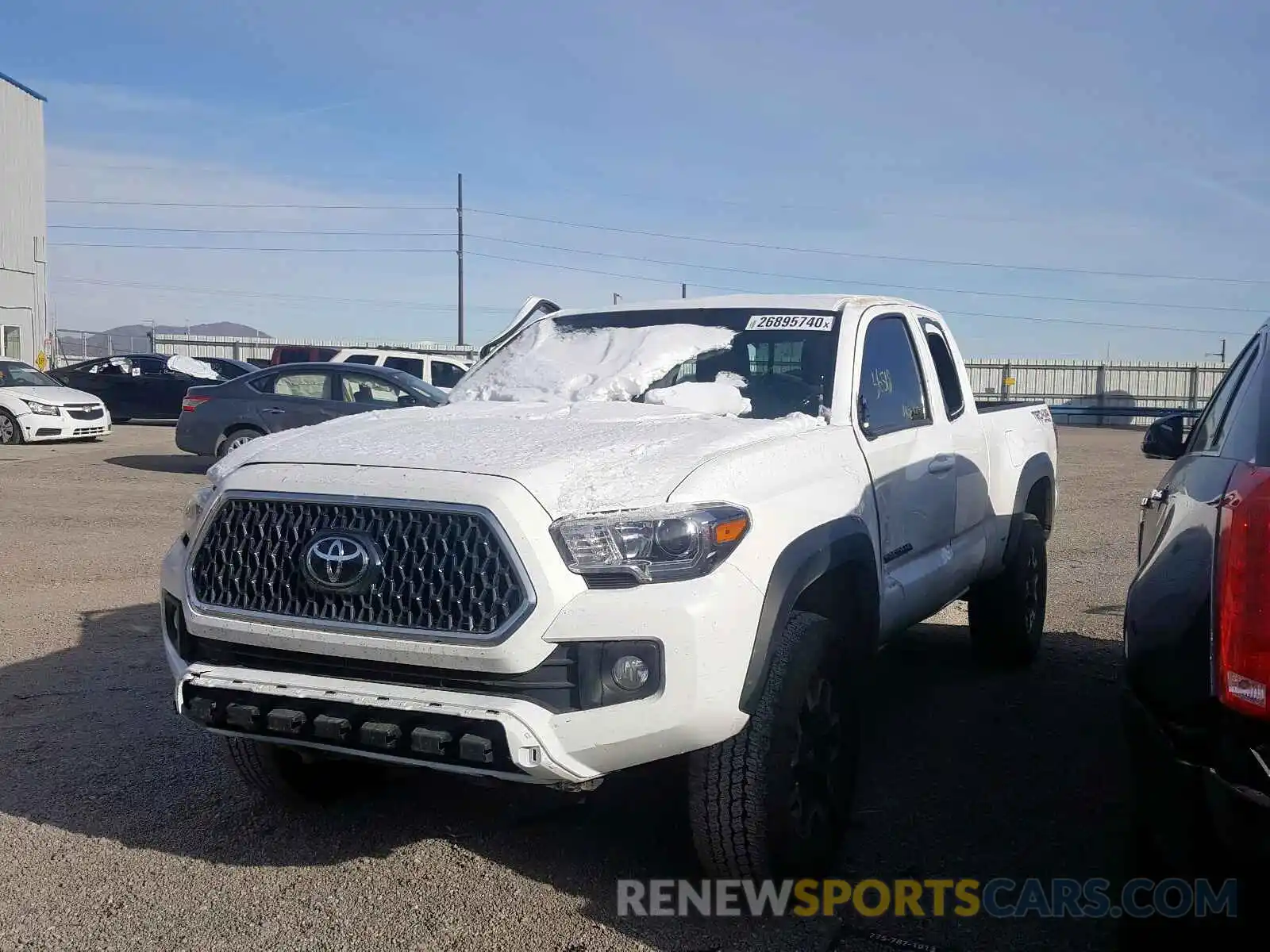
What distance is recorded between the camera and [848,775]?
152 inches

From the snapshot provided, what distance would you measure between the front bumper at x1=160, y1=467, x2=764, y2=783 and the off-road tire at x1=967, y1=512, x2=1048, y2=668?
3.06 metres

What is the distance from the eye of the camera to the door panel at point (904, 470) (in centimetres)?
441

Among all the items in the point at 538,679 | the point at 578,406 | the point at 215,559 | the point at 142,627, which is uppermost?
the point at 578,406

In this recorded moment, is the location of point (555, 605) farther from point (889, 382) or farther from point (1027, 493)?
point (1027, 493)

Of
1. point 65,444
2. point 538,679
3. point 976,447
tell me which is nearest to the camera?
point 538,679

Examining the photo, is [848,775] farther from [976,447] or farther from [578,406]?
[976,447]

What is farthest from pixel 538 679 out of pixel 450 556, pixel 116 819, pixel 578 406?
pixel 116 819

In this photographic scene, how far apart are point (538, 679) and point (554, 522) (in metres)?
0.41

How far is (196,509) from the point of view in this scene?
3.64 metres

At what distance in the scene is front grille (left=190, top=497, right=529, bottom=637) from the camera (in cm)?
308

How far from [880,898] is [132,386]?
2372 centimetres

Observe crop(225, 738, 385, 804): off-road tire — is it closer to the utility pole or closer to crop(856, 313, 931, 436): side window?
crop(856, 313, 931, 436): side window

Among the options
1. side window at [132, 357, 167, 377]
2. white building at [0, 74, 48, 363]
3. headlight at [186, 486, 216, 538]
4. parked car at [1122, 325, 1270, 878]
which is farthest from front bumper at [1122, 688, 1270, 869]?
white building at [0, 74, 48, 363]

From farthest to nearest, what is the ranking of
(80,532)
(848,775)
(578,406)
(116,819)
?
(80,532) < (578,406) < (116,819) < (848,775)
